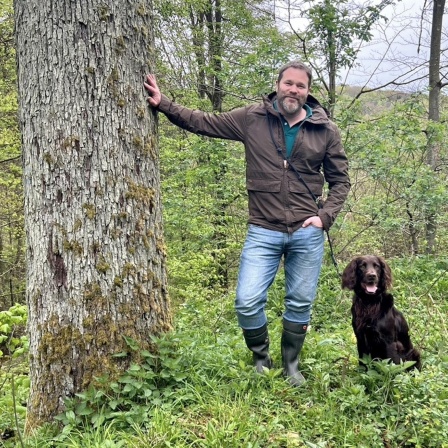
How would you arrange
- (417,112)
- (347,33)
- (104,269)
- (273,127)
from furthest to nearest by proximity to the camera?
(417,112) → (347,33) → (273,127) → (104,269)

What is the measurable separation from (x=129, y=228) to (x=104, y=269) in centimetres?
31

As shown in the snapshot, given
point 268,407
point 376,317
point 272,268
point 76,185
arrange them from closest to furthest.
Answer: point 76,185 < point 268,407 < point 272,268 < point 376,317

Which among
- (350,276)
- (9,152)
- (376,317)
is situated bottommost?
(376,317)

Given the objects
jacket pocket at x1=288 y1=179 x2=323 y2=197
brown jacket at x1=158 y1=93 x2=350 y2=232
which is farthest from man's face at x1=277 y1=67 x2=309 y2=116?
jacket pocket at x1=288 y1=179 x2=323 y2=197

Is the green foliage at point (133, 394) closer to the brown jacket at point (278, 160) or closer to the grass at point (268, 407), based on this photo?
the grass at point (268, 407)

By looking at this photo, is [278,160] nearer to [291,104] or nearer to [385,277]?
[291,104]

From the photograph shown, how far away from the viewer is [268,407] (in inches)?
110

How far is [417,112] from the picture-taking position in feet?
21.3

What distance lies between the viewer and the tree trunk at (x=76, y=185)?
8.48ft

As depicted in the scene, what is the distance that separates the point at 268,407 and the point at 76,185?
1.91m

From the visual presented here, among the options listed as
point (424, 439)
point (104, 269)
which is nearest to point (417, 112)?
point (424, 439)

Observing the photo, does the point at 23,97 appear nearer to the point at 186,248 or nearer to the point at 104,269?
the point at 104,269

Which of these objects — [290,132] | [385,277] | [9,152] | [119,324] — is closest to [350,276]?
[385,277]

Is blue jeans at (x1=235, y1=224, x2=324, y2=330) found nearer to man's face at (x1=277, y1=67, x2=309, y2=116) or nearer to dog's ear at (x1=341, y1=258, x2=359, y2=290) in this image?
dog's ear at (x1=341, y1=258, x2=359, y2=290)
